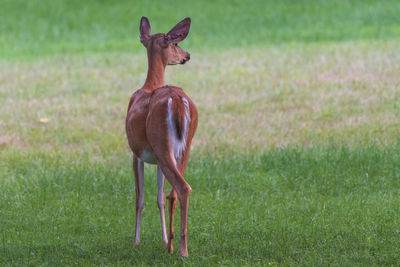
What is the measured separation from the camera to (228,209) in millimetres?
8570

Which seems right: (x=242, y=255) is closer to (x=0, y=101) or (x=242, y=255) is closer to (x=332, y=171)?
(x=332, y=171)

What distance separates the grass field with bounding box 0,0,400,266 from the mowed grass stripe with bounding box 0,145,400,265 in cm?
2

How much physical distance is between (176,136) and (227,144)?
527 centimetres

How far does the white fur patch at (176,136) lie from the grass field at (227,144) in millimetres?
878

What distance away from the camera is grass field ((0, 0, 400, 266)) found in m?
7.27

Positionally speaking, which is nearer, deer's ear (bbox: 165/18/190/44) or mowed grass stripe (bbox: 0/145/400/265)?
mowed grass stripe (bbox: 0/145/400/265)

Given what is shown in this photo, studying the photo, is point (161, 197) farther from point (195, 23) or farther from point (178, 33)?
point (195, 23)

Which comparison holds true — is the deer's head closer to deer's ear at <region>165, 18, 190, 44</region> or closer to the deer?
deer's ear at <region>165, 18, 190, 44</region>

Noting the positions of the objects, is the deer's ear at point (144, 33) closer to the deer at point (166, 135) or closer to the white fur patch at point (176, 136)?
the deer at point (166, 135)

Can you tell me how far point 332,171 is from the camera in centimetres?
989

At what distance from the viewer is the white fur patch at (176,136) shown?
20.7 feet

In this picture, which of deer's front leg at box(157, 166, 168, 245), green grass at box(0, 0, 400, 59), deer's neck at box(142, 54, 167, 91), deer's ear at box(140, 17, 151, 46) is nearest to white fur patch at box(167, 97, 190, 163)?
deer's front leg at box(157, 166, 168, 245)

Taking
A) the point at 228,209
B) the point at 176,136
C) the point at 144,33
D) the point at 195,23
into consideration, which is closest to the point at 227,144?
the point at 228,209

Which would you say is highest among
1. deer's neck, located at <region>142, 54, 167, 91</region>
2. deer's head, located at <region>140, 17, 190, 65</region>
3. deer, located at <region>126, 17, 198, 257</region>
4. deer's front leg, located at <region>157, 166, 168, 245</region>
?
deer's head, located at <region>140, 17, 190, 65</region>
